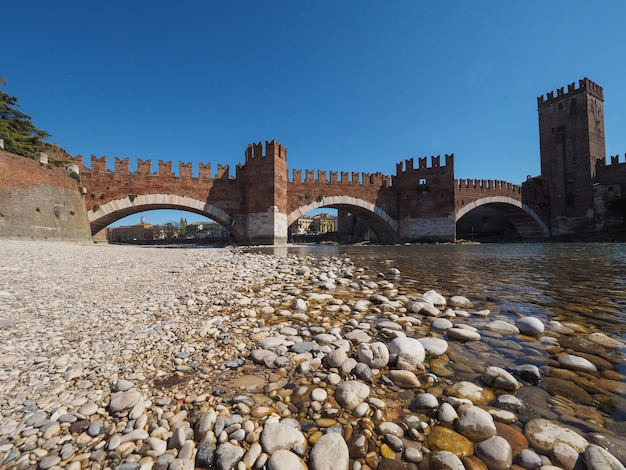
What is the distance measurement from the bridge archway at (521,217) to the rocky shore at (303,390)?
36784mm

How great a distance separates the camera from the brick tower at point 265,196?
71.3 ft

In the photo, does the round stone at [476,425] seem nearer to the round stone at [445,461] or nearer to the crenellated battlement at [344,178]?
the round stone at [445,461]

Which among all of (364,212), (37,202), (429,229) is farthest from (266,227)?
(429,229)

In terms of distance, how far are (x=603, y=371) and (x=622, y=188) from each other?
51.7 metres

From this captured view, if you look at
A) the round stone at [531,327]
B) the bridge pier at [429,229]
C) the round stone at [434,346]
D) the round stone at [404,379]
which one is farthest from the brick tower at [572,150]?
the round stone at [404,379]

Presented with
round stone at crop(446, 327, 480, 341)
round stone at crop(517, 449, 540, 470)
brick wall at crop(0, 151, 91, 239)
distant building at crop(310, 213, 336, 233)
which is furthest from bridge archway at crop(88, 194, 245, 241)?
distant building at crop(310, 213, 336, 233)

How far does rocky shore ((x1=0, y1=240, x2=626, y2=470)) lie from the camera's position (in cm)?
125

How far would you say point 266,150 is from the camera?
22.2 meters

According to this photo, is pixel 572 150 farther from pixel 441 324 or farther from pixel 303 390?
pixel 303 390

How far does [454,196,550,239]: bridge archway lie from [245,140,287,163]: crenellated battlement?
80.7 ft

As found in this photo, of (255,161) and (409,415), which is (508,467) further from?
(255,161)

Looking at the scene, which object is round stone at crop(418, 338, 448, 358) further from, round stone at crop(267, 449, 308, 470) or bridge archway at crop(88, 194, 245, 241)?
bridge archway at crop(88, 194, 245, 241)

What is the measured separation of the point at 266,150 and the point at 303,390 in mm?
22093

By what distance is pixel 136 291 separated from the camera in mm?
4453
